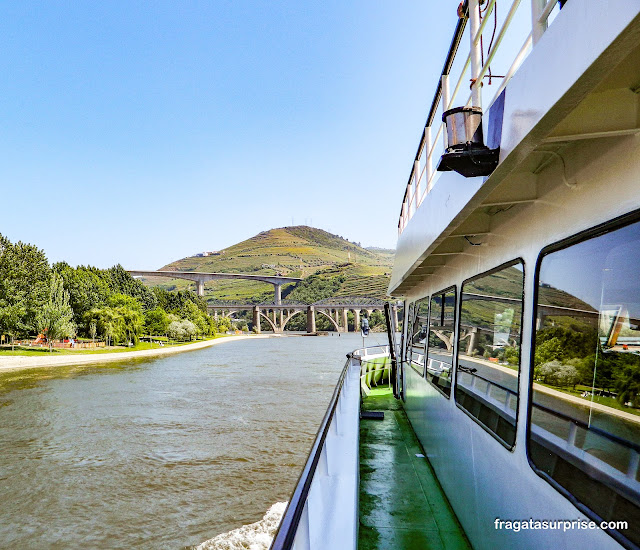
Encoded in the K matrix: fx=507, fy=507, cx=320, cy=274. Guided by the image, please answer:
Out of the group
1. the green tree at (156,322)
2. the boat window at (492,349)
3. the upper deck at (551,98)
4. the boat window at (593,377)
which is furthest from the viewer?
the green tree at (156,322)

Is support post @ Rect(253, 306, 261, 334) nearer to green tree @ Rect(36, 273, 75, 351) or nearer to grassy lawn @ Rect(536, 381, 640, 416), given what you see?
green tree @ Rect(36, 273, 75, 351)

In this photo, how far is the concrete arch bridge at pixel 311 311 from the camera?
95625mm

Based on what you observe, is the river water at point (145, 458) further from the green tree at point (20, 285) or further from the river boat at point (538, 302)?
the green tree at point (20, 285)

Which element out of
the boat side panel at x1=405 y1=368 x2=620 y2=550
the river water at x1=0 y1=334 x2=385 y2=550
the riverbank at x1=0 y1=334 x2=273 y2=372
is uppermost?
the boat side panel at x1=405 y1=368 x2=620 y2=550

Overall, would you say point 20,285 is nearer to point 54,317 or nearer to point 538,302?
point 54,317

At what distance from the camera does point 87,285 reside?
185 feet

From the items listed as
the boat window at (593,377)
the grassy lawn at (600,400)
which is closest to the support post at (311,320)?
the boat window at (593,377)

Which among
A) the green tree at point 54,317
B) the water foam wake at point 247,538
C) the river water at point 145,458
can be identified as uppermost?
the green tree at point 54,317

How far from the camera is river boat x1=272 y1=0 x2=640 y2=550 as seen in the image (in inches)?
61.7

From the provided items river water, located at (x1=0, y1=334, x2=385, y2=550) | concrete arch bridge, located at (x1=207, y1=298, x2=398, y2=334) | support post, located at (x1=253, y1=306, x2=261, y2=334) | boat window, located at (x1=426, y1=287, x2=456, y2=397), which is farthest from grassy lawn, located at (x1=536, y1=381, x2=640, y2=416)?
support post, located at (x1=253, y1=306, x2=261, y2=334)

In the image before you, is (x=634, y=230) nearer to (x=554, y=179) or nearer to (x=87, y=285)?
(x=554, y=179)

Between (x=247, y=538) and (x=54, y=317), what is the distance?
42.0 metres

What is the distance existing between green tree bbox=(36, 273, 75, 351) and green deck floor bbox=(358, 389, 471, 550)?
43.6 metres

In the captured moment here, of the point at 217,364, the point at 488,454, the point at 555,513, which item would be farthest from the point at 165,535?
the point at 217,364
